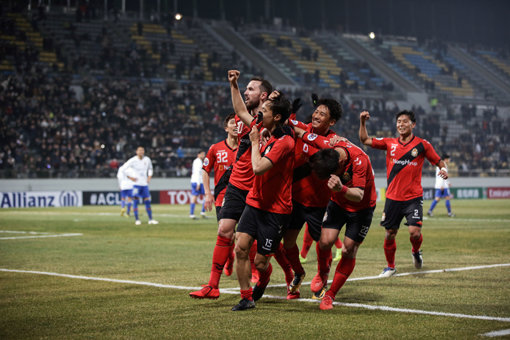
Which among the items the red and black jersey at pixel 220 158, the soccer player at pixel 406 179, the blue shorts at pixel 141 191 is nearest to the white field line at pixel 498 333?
the soccer player at pixel 406 179

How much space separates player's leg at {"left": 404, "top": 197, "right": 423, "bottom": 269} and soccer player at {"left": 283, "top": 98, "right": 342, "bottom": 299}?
3.32 m

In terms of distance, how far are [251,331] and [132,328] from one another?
45.2 inches

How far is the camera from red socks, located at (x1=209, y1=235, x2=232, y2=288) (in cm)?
846

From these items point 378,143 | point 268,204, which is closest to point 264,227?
point 268,204

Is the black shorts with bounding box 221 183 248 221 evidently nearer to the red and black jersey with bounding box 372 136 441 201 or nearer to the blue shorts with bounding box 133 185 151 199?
the red and black jersey with bounding box 372 136 441 201

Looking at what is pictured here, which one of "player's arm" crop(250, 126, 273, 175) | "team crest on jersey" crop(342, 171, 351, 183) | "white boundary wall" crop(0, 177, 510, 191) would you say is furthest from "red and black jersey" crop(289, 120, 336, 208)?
"white boundary wall" crop(0, 177, 510, 191)

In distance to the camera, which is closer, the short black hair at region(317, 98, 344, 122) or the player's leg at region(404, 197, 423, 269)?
the short black hair at region(317, 98, 344, 122)

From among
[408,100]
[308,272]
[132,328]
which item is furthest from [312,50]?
[132,328]

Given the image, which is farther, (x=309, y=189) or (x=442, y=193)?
(x=442, y=193)

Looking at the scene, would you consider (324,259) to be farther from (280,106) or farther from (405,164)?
(405,164)

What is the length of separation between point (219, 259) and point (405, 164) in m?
4.49

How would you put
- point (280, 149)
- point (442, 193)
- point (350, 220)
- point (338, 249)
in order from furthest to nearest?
point (442, 193)
point (338, 249)
point (350, 220)
point (280, 149)

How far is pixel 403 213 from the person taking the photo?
1154 centimetres

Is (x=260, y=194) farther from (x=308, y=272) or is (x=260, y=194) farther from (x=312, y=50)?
(x=312, y=50)
